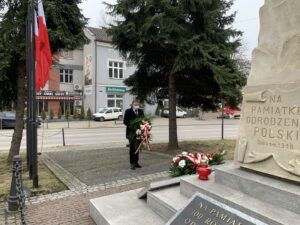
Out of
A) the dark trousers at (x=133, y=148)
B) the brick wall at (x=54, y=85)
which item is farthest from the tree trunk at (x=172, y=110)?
the brick wall at (x=54, y=85)

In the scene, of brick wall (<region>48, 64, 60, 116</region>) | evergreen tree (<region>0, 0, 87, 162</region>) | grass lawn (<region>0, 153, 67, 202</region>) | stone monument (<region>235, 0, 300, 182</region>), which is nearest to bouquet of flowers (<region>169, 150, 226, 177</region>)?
stone monument (<region>235, 0, 300, 182</region>)

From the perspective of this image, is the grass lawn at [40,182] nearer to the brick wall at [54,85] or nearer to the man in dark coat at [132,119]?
the man in dark coat at [132,119]

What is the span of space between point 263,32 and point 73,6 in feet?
23.1

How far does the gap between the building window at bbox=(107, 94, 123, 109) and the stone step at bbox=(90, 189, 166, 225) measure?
36415 millimetres

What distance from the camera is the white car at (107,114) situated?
36.9m

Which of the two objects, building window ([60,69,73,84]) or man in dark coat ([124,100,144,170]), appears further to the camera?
building window ([60,69,73,84])

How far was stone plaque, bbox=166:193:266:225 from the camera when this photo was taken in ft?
11.3

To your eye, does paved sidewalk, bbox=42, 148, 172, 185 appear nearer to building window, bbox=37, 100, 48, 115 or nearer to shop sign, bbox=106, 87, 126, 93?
building window, bbox=37, 100, 48, 115

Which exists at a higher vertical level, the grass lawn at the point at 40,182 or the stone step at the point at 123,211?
the stone step at the point at 123,211

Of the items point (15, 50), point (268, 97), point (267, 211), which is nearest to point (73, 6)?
point (15, 50)

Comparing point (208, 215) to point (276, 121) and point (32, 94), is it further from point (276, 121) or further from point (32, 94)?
point (32, 94)

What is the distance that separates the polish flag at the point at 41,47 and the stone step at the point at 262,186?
5221mm

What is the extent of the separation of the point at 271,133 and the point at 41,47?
231 inches

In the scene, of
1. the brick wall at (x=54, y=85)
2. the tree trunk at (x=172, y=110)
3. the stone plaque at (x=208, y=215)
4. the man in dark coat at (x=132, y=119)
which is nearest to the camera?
the stone plaque at (x=208, y=215)
